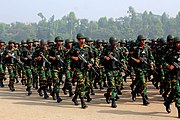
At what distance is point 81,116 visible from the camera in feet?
24.1

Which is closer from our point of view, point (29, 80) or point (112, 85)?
point (112, 85)

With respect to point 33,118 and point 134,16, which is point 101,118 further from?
point 134,16

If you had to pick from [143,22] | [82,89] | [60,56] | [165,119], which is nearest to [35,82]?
[60,56]

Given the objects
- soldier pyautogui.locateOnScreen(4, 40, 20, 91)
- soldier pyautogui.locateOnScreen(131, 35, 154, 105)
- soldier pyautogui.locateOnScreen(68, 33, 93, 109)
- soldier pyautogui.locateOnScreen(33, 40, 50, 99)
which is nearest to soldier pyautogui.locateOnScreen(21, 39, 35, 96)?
soldier pyautogui.locateOnScreen(4, 40, 20, 91)

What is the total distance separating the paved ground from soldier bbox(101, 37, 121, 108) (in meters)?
0.40

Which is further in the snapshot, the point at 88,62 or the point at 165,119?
the point at 88,62

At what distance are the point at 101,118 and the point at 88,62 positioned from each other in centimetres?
174

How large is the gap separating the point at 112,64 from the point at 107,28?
292 ft

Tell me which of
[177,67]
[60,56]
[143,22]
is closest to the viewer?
[177,67]

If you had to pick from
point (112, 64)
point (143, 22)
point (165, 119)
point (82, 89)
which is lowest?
point (165, 119)

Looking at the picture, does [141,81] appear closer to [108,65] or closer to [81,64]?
[108,65]

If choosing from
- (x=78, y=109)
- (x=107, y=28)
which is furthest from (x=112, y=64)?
(x=107, y=28)

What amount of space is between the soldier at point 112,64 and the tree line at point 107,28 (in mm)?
71028

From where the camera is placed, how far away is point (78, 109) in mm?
8148
